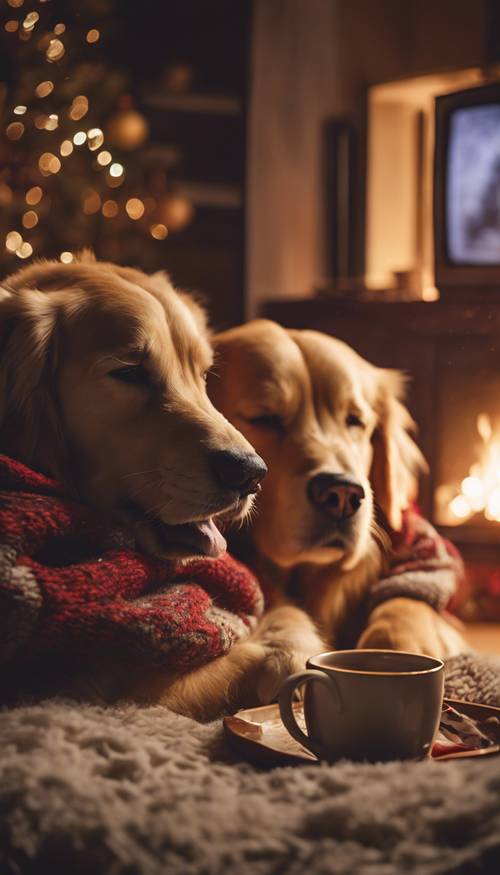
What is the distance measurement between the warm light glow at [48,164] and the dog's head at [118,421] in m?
1.97

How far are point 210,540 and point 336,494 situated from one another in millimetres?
282

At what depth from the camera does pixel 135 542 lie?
1.13 meters

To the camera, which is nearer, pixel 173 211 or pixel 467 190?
pixel 467 190

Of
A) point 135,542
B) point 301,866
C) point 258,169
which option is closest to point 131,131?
point 258,169

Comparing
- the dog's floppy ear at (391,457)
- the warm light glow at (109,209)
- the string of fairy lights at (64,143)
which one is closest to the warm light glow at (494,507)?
the dog's floppy ear at (391,457)

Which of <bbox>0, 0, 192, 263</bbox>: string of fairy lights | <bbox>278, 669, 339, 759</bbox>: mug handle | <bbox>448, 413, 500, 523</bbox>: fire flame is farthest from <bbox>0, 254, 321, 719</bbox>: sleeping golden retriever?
<bbox>448, 413, 500, 523</bbox>: fire flame

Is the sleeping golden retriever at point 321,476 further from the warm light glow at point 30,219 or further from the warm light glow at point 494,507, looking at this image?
the warm light glow at point 30,219

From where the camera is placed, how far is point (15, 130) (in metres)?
2.90

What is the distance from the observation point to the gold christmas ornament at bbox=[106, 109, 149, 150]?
333 centimetres

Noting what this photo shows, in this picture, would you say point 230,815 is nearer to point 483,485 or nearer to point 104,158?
point 483,485

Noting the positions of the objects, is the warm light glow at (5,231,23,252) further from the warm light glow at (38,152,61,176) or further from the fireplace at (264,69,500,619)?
the fireplace at (264,69,500,619)

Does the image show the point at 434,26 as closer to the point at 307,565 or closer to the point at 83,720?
the point at 307,565

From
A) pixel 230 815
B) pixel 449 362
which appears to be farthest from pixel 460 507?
pixel 230 815

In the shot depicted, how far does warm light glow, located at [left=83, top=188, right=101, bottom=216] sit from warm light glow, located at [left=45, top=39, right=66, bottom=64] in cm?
49
